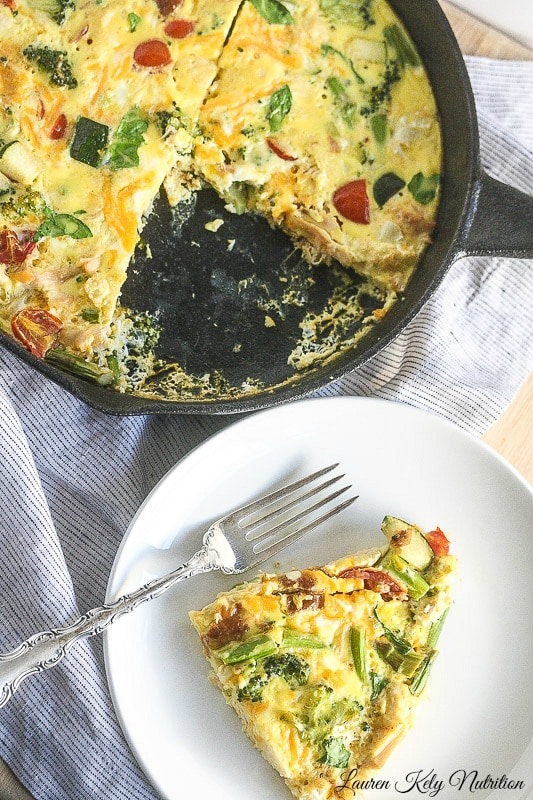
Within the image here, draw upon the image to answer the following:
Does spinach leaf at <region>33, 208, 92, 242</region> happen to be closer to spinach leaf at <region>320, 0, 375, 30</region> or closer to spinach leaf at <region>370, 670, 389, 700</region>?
spinach leaf at <region>320, 0, 375, 30</region>

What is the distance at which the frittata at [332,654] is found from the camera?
2.94 metres

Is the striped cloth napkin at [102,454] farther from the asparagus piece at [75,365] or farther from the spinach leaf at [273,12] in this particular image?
the spinach leaf at [273,12]

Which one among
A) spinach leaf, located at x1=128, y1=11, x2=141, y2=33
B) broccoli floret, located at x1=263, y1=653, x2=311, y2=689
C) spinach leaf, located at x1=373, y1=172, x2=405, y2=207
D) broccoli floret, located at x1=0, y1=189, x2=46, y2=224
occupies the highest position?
spinach leaf, located at x1=128, y1=11, x2=141, y2=33

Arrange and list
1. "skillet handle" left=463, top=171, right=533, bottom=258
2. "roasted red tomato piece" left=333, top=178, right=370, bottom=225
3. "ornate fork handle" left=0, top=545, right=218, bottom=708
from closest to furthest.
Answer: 1. "ornate fork handle" left=0, top=545, right=218, bottom=708
2. "skillet handle" left=463, top=171, right=533, bottom=258
3. "roasted red tomato piece" left=333, top=178, right=370, bottom=225

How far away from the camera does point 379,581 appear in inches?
121

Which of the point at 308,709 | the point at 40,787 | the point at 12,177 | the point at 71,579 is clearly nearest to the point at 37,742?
the point at 40,787

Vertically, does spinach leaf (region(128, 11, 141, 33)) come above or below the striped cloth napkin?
above

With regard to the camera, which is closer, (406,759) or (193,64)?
(406,759)

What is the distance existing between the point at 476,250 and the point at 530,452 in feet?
2.99

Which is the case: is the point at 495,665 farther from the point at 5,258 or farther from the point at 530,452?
the point at 5,258

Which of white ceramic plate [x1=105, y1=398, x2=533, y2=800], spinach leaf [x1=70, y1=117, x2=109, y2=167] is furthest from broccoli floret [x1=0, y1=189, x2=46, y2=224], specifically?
white ceramic plate [x1=105, y1=398, x2=533, y2=800]

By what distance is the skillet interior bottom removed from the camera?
3.48 meters

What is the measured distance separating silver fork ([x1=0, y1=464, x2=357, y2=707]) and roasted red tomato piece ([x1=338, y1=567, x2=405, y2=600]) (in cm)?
23

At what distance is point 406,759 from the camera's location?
322 cm
